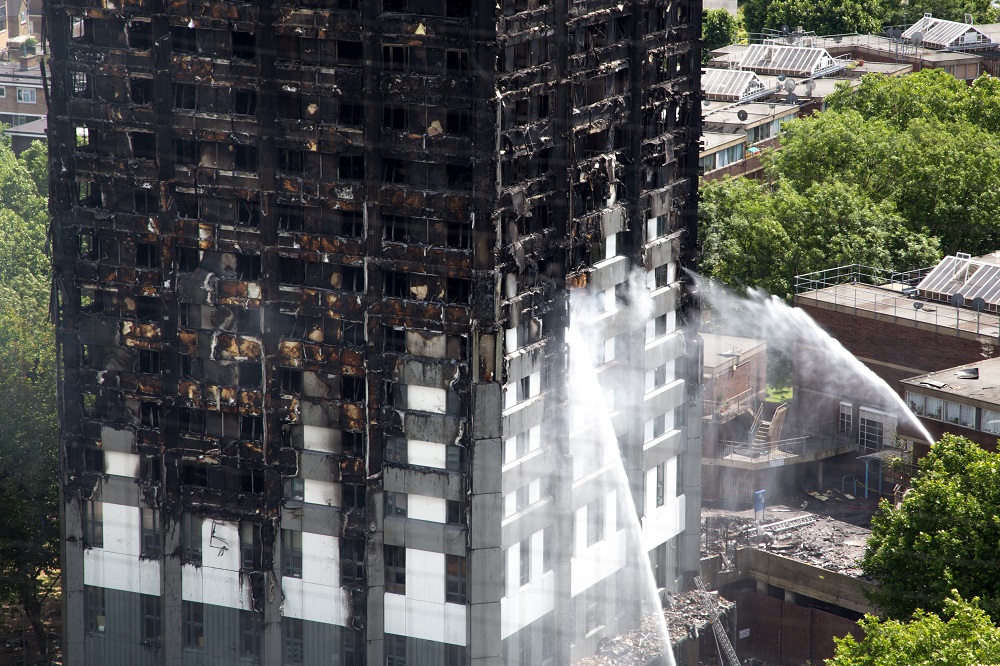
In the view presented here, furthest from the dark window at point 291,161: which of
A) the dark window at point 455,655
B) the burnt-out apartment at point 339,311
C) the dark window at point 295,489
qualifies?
the dark window at point 455,655

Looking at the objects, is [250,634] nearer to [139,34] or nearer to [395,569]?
[395,569]

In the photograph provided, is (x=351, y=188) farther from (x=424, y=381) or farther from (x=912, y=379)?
(x=912, y=379)

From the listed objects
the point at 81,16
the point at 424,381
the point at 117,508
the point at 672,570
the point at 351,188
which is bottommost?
the point at 672,570

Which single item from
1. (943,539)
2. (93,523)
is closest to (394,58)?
(93,523)

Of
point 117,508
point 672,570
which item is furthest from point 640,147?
point 117,508

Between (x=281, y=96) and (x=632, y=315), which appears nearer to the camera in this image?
(x=281, y=96)

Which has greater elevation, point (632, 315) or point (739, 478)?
point (632, 315)

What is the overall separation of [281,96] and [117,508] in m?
24.9

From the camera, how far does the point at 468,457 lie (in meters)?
97.6

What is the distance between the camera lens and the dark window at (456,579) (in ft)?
326

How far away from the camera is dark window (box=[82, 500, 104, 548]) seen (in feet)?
347

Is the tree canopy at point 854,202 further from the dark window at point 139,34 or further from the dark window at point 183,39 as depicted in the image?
the dark window at point 139,34

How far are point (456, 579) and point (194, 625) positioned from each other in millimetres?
15511

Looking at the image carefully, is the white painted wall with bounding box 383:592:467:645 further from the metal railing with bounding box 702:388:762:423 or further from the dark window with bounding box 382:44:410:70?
the metal railing with bounding box 702:388:762:423
